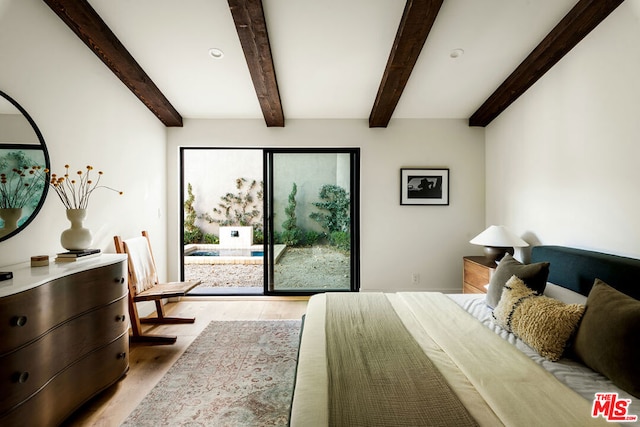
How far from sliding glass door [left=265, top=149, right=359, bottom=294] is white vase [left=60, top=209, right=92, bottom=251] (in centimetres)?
205

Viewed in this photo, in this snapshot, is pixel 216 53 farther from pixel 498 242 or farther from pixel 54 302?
pixel 498 242

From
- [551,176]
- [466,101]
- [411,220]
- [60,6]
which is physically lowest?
[411,220]

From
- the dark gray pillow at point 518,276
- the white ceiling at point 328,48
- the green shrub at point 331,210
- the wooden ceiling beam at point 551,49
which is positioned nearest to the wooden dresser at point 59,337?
the white ceiling at point 328,48

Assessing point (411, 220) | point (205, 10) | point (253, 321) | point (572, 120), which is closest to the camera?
point (205, 10)

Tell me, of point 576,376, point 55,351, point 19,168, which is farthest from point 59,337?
point 576,376

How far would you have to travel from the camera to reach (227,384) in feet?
6.59

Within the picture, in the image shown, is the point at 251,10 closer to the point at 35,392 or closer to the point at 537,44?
the point at 537,44

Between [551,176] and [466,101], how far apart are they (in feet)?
4.33

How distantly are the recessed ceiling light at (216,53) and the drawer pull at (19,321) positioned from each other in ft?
7.97

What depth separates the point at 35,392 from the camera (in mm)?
1453

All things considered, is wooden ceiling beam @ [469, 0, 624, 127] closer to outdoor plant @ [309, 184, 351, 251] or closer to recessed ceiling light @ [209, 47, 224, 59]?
outdoor plant @ [309, 184, 351, 251]

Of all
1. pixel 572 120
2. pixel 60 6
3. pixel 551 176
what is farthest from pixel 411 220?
pixel 60 6

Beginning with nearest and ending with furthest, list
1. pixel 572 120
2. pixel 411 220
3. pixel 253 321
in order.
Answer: pixel 572 120, pixel 253 321, pixel 411 220

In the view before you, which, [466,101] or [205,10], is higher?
[205,10]
